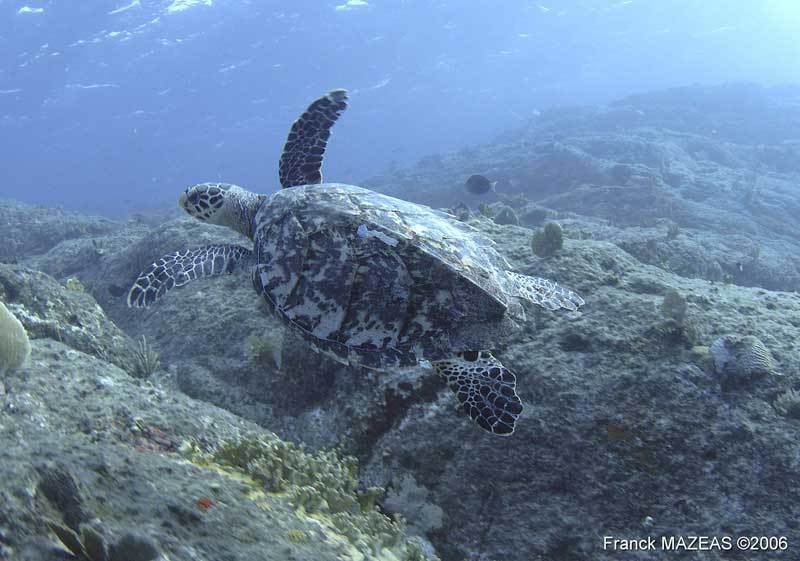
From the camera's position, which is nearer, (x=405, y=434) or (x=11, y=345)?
(x=11, y=345)

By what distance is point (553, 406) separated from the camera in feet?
10.6

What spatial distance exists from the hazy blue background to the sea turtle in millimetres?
37434

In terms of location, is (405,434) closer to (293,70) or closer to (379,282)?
(379,282)

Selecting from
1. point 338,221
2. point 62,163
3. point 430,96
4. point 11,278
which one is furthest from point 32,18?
point 430,96

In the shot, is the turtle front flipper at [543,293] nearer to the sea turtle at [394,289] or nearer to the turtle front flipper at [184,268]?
the sea turtle at [394,289]

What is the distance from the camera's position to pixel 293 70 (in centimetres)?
5422

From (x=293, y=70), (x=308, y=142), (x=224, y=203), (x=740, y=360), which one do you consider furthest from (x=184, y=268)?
(x=293, y=70)

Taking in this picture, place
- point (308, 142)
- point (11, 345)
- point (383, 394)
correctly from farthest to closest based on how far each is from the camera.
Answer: point (308, 142) → point (383, 394) → point (11, 345)

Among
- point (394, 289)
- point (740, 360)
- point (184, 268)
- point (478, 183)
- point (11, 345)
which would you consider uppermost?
point (11, 345)

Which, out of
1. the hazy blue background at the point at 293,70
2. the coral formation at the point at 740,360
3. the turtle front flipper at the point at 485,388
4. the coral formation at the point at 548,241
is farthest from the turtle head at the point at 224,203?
the hazy blue background at the point at 293,70

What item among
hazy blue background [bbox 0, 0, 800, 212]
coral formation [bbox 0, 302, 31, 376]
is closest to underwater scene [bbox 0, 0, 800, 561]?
coral formation [bbox 0, 302, 31, 376]

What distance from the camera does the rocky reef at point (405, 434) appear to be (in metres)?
1.75

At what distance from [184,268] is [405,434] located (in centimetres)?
271

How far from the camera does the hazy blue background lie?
125 feet
